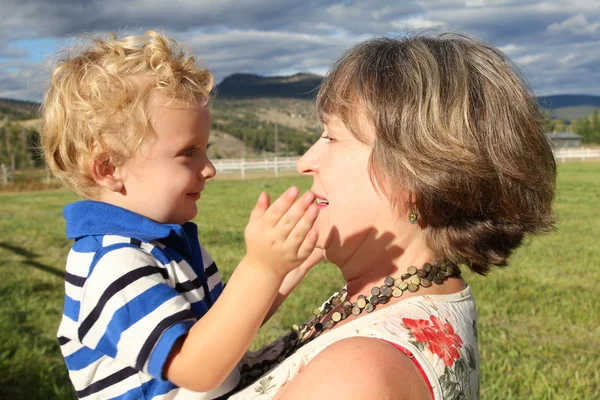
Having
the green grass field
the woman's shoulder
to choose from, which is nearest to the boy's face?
the woman's shoulder

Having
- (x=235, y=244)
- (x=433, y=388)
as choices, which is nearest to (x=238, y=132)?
(x=235, y=244)

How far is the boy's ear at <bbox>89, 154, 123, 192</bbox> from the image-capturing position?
2.21 metres

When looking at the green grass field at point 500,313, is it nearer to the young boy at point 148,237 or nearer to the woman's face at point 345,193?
the woman's face at point 345,193

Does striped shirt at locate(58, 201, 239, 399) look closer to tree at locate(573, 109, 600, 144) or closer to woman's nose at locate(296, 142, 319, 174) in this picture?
woman's nose at locate(296, 142, 319, 174)

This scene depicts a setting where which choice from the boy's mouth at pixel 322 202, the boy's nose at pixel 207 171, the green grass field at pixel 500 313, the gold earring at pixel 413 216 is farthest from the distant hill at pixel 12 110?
the gold earring at pixel 413 216

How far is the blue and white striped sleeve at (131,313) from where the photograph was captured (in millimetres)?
1662

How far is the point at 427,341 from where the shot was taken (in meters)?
1.52

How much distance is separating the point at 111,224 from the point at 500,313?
467cm

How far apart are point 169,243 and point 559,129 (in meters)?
1.53

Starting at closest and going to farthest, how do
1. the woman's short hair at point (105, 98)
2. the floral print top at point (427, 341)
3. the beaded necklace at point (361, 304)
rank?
the floral print top at point (427, 341)
the beaded necklace at point (361, 304)
the woman's short hair at point (105, 98)

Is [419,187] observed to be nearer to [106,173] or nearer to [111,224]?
[111,224]

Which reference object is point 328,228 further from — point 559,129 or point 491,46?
point 559,129

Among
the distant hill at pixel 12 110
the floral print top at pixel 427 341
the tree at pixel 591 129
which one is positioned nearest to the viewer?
the floral print top at pixel 427 341

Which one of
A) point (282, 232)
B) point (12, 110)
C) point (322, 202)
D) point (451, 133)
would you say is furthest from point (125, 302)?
point (12, 110)
